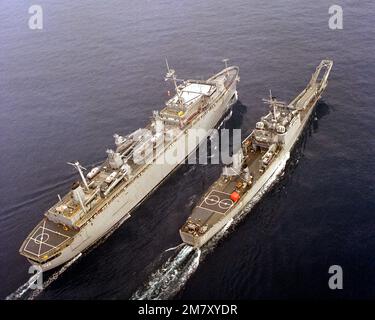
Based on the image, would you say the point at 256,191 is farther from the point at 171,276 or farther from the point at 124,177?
the point at 124,177

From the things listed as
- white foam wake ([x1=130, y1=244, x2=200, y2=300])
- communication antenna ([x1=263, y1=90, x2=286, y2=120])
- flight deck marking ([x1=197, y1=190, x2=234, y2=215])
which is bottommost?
white foam wake ([x1=130, y1=244, x2=200, y2=300])

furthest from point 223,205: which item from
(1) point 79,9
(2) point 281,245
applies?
(1) point 79,9

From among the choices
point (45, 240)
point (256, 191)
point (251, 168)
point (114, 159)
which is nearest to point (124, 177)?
point (114, 159)

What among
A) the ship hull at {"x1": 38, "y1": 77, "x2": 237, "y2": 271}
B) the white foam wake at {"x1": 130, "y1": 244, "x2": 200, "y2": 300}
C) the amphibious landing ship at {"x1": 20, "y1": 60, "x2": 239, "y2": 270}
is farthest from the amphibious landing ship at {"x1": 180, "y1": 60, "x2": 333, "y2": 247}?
the amphibious landing ship at {"x1": 20, "y1": 60, "x2": 239, "y2": 270}

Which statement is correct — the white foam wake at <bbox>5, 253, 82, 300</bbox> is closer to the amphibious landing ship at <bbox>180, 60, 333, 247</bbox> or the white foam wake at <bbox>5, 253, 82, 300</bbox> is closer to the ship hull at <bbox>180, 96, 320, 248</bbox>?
the ship hull at <bbox>180, 96, 320, 248</bbox>

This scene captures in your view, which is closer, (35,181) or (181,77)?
(35,181)
